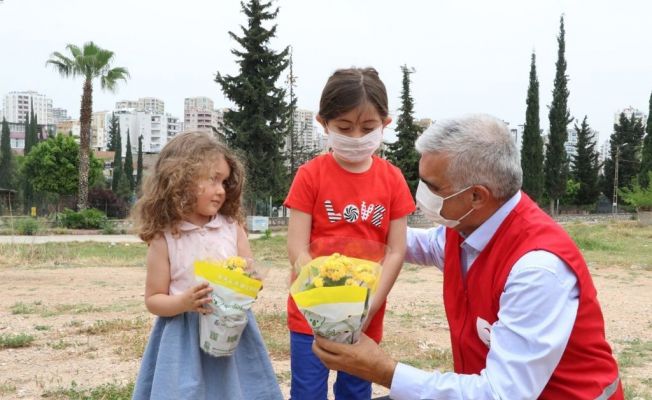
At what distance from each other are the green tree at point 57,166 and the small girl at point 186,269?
3646 centimetres

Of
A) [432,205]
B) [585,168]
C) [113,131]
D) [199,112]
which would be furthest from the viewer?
[199,112]

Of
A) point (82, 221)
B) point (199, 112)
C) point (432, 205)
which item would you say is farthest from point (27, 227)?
point (199, 112)

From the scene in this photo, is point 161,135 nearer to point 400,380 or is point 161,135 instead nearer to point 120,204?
point 120,204

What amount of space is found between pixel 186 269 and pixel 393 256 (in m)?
0.82

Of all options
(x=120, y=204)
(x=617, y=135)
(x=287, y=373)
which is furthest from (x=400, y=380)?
(x=617, y=135)

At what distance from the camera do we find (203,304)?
6.89 ft

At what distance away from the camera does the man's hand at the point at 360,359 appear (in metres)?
1.78

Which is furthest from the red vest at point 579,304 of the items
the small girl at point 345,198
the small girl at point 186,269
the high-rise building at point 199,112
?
the high-rise building at point 199,112

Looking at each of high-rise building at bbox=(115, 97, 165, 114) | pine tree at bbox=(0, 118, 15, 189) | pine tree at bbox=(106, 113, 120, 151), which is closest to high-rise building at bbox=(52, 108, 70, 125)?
high-rise building at bbox=(115, 97, 165, 114)

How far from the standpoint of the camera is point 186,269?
234cm

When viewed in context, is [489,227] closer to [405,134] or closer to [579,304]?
[579,304]

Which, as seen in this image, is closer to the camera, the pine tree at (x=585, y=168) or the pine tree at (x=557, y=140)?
the pine tree at (x=557, y=140)

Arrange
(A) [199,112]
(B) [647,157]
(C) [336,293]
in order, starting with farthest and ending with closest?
(A) [199,112]
(B) [647,157]
(C) [336,293]

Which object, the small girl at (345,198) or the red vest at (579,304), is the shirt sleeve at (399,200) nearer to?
the small girl at (345,198)
